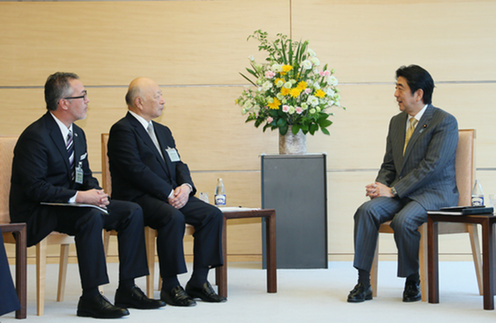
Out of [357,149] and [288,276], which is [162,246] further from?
[357,149]

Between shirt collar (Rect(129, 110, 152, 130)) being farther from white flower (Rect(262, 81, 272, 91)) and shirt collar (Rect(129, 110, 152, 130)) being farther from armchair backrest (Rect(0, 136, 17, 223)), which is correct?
white flower (Rect(262, 81, 272, 91))

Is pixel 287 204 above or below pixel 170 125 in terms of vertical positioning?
below

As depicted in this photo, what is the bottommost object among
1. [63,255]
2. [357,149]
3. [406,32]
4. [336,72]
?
[63,255]

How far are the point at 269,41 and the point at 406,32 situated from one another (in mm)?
1290

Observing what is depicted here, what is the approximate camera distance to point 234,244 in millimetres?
5938

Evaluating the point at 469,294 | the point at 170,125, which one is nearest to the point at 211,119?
the point at 170,125

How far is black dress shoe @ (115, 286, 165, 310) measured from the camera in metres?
3.51

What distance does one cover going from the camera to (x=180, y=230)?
3732 mm

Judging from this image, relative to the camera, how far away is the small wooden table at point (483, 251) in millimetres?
3396

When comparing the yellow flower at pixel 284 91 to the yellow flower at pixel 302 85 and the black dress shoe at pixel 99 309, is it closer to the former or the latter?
the yellow flower at pixel 302 85

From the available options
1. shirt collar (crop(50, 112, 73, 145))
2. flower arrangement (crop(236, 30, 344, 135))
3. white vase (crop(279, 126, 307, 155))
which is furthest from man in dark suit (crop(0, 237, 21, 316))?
A: white vase (crop(279, 126, 307, 155))

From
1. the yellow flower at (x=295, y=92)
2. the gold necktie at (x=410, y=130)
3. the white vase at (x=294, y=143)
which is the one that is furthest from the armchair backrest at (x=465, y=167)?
the white vase at (x=294, y=143)

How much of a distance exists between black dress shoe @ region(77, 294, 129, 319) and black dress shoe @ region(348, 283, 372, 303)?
4.29 feet

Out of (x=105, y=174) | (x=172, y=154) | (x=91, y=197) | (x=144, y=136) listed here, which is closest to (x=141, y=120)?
(x=144, y=136)
